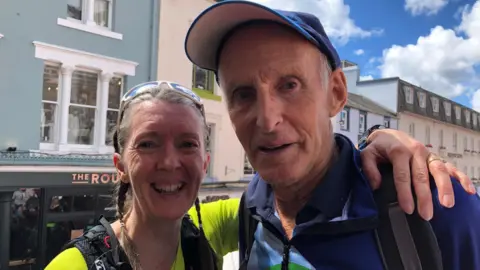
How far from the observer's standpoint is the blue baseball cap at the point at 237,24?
1.36 m

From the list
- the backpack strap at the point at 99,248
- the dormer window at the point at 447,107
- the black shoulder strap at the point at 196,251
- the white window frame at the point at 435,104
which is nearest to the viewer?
the backpack strap at the point at 99,248

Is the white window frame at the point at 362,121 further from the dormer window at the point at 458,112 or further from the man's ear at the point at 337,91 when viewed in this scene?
the man's ear at the point at 337,91

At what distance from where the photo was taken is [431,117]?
2436 centimetres

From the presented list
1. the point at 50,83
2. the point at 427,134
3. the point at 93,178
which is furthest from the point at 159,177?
the point at 427,134

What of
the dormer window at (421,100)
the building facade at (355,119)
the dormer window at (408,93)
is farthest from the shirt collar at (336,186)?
the dormer window at (421,100)

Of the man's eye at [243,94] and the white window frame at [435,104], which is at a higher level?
the white window frame at [435,104]

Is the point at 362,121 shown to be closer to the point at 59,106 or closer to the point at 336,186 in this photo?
the point at 59,106

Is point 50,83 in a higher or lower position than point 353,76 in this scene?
lower

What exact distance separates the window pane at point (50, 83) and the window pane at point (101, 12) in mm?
1443

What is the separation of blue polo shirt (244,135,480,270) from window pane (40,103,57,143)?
8099 millimetres

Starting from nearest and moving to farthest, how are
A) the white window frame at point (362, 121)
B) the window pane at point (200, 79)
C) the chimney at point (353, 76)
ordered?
the window pane at point (200, 79), the white window frame at point (362, 121), the chimney at point (353, 76)

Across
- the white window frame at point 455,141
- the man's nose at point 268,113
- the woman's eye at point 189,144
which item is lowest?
the woman's eye at point 189,144

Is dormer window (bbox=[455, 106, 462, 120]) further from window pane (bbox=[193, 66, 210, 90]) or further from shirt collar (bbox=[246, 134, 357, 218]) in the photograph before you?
shirt collar (bbox=[246, 134, 357, 218])

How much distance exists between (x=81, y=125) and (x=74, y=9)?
2444 mm
